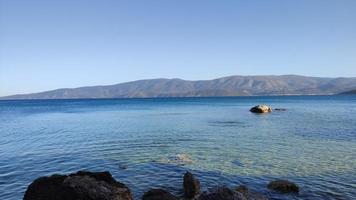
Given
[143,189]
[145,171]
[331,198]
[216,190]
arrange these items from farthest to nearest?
[145,171] → [143,189] → [331,198] → [216,190]

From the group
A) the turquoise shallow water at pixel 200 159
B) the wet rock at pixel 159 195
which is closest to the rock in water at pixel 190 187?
the turquoise shallow water at pixel 200 159

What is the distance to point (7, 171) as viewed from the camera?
1137 inches

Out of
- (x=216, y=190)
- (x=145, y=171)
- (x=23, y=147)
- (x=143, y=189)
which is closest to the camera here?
(x=216, y=190)

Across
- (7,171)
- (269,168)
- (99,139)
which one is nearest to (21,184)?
(7,171)

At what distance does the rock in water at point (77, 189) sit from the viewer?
16.2m

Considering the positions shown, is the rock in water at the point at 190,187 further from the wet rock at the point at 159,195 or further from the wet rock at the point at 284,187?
A: the wet rock at the point at 284,187

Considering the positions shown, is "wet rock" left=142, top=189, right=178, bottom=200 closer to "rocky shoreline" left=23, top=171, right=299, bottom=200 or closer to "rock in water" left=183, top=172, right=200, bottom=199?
"rocky shoreline" left=23, top=171, right=299, bottom=200

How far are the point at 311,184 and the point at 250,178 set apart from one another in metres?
4.02

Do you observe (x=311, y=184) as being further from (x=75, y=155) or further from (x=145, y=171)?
(x=75, y=155)

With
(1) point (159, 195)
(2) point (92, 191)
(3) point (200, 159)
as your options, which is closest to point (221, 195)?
(1) point (159, 195)

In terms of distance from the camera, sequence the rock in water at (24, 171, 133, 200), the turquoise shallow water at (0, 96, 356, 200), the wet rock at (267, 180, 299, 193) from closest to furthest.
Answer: the rock in water at (24, 171, 133, 200) → the wet rock at (267, 180, 299, 193) → the turquoise shallow water at (0, 96, 356, 200)

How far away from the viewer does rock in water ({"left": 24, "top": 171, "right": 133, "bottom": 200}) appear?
16203mm

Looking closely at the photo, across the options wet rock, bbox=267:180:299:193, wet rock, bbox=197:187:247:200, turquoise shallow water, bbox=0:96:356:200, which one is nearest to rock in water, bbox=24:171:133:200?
wet rock, bbox=197:187:247:200

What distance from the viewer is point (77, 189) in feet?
53.7
